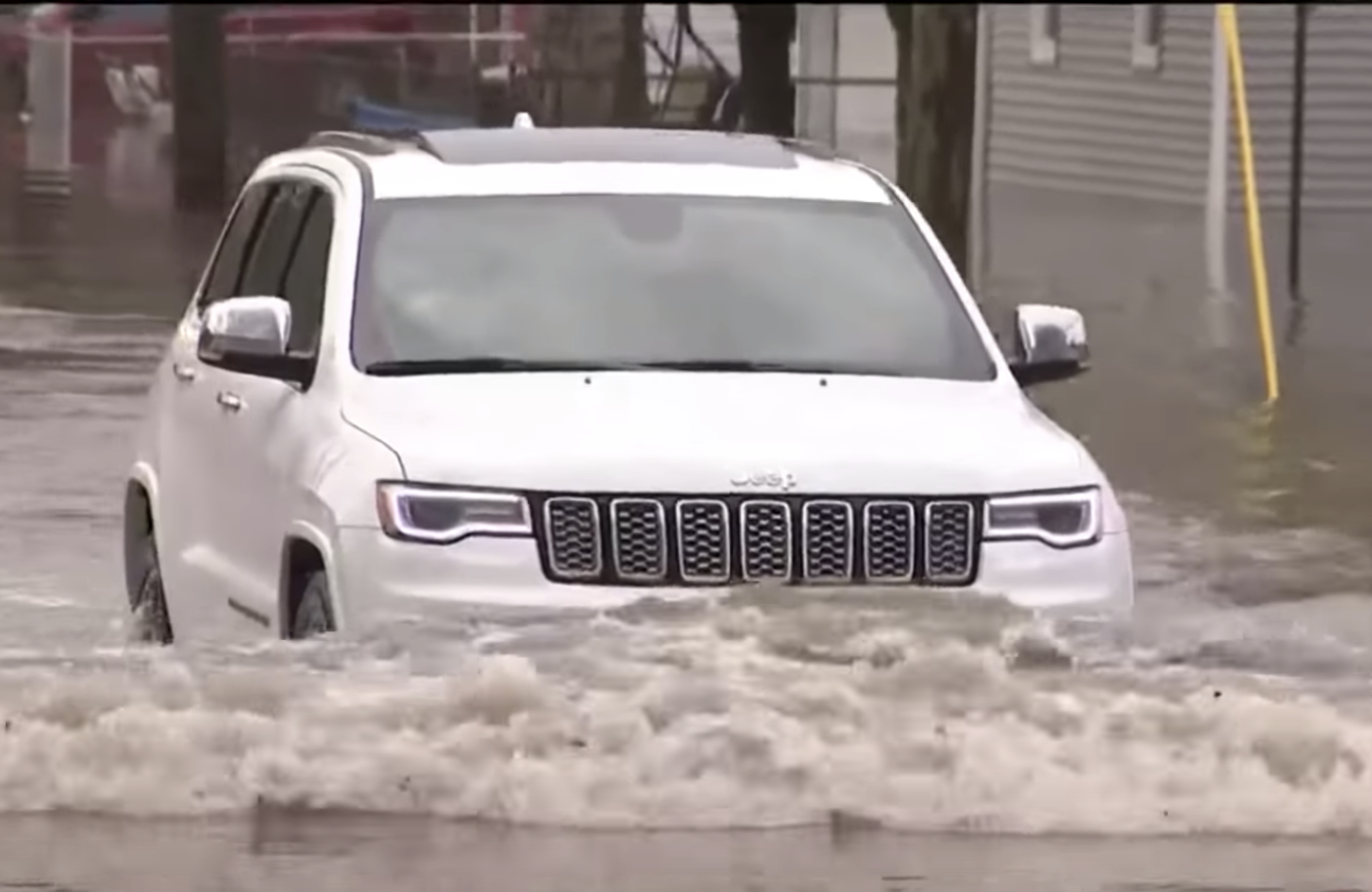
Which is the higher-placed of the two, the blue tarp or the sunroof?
the sunroof

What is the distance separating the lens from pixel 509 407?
8344 mm

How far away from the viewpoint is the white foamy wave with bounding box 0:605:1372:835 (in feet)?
23.5

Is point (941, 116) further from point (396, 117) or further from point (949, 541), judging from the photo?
point (396, 117)

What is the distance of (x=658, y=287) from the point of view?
9.12 metres

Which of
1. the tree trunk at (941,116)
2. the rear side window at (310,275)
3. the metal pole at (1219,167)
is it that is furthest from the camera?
the metal pole at (1219,167)

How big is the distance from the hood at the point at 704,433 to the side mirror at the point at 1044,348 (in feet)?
1.65

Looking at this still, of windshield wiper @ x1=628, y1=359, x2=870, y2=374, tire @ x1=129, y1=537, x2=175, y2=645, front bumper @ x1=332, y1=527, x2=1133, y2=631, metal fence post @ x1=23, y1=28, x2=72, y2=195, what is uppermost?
windshield wiper @ x1=628, y1=359, x2=870, y2=374

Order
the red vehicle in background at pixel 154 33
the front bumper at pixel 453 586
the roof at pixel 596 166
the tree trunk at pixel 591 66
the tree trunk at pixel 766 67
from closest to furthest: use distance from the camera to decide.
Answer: the front bumper at pixel 453 586
the roof at pixel 596 166
the tree trunk at pixel 766 67
the tree trunk at pixel 591 66
the red vehicle in background at pixel 154 33

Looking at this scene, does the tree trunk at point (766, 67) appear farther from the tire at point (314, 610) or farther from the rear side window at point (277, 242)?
the tire at point (314, 610)

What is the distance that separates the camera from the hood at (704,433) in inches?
315

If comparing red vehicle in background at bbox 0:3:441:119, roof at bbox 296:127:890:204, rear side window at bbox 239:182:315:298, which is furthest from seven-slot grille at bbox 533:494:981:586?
red vehicle in background at bbox 0:3:441:119

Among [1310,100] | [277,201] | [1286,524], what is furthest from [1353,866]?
[1310,100]

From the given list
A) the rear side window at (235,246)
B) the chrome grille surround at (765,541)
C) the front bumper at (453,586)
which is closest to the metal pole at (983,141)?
the rear side window at (235,246)

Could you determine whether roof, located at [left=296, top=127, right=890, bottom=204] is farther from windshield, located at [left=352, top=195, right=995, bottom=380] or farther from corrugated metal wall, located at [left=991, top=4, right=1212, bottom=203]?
corrugated metal wall, located at [left=991, top=4, right=1212, bottom=203]
